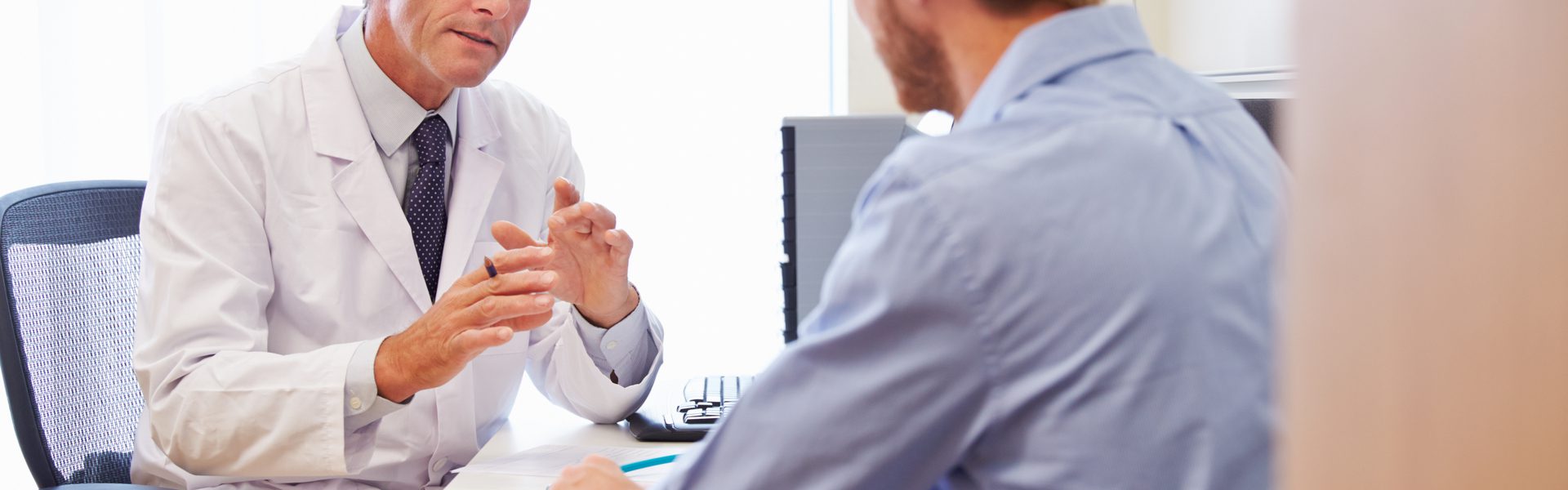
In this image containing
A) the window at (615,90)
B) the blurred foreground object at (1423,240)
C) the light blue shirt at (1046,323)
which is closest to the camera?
the blurred foreground object at (1423,240)

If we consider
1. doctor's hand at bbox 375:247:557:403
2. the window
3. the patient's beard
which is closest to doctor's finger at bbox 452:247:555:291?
doctor's hand at bbox 375:247:557:403

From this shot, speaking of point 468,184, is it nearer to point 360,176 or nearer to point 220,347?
point 360,176

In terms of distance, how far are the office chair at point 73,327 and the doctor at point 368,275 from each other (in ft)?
0.18

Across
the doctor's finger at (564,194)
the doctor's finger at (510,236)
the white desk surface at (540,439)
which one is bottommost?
the white desk surface at (540,439)

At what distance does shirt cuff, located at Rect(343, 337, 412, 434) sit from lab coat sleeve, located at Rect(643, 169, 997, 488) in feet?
2.14

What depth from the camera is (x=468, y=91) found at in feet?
4.90

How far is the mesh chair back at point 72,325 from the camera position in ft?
3.70

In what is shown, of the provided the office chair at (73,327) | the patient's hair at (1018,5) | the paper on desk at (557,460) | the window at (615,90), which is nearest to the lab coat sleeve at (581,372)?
the paper on desk at (557,460)

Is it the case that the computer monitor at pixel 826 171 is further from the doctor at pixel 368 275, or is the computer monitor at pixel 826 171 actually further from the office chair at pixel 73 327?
the office chair at pixel 73 327

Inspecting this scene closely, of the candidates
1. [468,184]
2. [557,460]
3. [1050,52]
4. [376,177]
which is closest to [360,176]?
[376,177]

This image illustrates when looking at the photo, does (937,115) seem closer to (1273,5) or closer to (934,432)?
(1273,5)

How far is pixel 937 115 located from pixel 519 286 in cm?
55

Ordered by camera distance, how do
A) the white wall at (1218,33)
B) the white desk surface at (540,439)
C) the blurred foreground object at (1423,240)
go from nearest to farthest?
the blurred foreground object at (1423,240) → the white desk surface at (540,439) → the white wall at (1218,33)

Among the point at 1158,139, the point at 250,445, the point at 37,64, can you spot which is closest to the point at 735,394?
the point at 250,445
